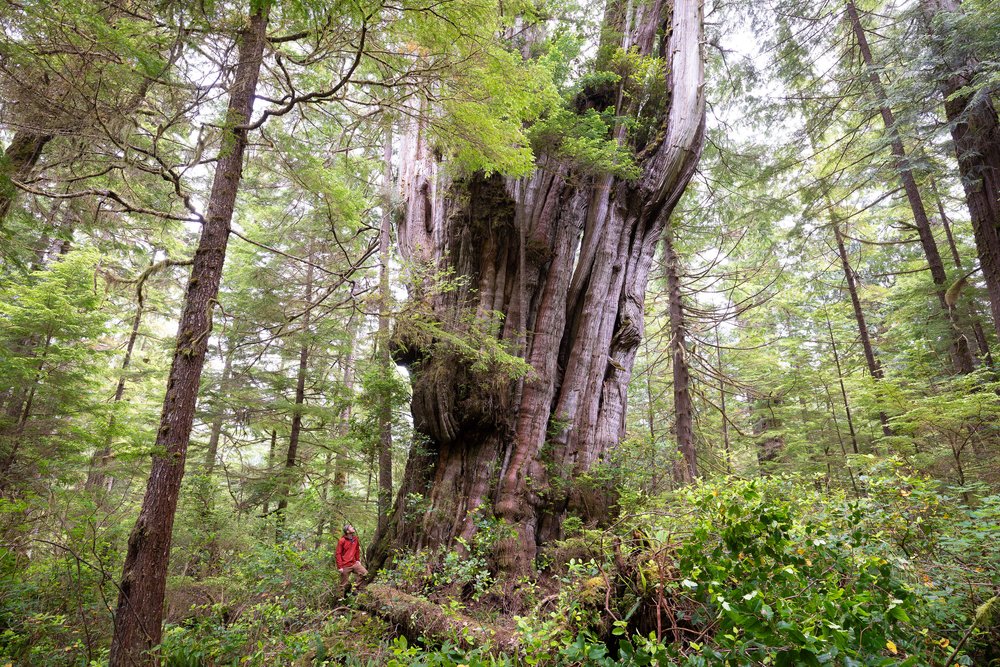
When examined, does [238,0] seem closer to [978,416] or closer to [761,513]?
[761,513]

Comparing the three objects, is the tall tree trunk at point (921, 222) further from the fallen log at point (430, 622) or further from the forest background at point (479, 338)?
the fallen log at point (430, 622)

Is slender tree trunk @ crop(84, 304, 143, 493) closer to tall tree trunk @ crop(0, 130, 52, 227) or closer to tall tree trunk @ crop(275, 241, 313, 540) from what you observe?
tall tree trunk @ crop(0, 130, 52, 227)

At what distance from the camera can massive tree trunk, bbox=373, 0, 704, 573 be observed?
635cm

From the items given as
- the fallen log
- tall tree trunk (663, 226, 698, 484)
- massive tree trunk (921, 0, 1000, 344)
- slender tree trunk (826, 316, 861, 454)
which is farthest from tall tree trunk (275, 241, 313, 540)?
slender tree trunk (826, 316, 861, 454)

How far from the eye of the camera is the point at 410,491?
22.4 feet

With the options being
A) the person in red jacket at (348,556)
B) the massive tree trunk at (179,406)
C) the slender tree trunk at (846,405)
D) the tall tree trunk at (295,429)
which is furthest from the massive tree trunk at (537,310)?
the slender tree trunk at (846,405)

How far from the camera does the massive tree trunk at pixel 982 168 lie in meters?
7.43

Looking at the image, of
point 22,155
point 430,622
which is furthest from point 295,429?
point 430,622

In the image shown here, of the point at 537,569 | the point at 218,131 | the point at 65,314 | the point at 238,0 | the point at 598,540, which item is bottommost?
the point at 537,569

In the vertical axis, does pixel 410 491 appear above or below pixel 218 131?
below

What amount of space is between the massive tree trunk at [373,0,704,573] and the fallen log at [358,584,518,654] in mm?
1259

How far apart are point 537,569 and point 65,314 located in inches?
316

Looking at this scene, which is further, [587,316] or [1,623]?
[587,316]

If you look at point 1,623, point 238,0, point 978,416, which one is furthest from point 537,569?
point 978,416
